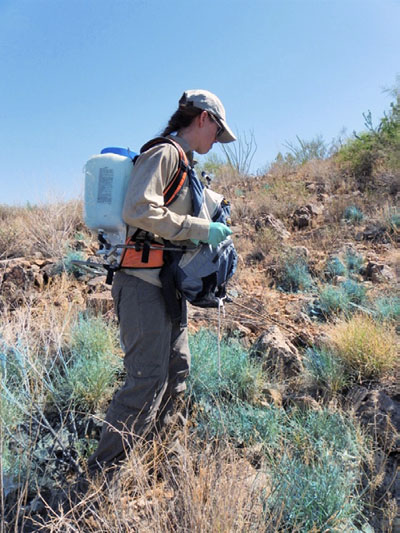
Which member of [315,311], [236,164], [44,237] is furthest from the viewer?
[236,164]

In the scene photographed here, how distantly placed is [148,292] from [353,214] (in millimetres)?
6790

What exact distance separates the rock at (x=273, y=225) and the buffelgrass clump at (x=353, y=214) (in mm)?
1234

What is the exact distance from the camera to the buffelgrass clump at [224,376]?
3.05 meters

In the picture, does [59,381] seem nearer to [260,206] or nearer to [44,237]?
[44,237]

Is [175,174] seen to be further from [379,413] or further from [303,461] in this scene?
[379,413]

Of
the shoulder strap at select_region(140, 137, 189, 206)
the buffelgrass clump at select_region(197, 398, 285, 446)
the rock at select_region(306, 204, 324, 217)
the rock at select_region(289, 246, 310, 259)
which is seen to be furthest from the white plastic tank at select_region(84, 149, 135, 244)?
the rock at select_region(306, 204, 324, 217)

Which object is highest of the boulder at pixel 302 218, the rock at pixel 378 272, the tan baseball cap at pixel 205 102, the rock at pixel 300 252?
the tan baseball cap at pixel 205 102

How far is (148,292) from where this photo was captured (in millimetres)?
2100

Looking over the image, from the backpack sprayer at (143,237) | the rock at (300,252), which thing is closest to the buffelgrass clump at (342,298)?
the rock at (300,252)

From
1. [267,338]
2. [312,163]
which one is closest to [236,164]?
[312,163]

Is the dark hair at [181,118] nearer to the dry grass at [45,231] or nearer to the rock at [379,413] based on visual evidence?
the rock at [379,413]

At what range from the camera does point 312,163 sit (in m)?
12.4

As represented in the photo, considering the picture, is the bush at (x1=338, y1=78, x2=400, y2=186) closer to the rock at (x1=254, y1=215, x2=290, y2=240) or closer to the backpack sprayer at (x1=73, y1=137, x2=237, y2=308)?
the rock at (x1=254, y1=215, x2=290, y2=240)

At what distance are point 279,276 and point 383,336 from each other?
9.00 ft
